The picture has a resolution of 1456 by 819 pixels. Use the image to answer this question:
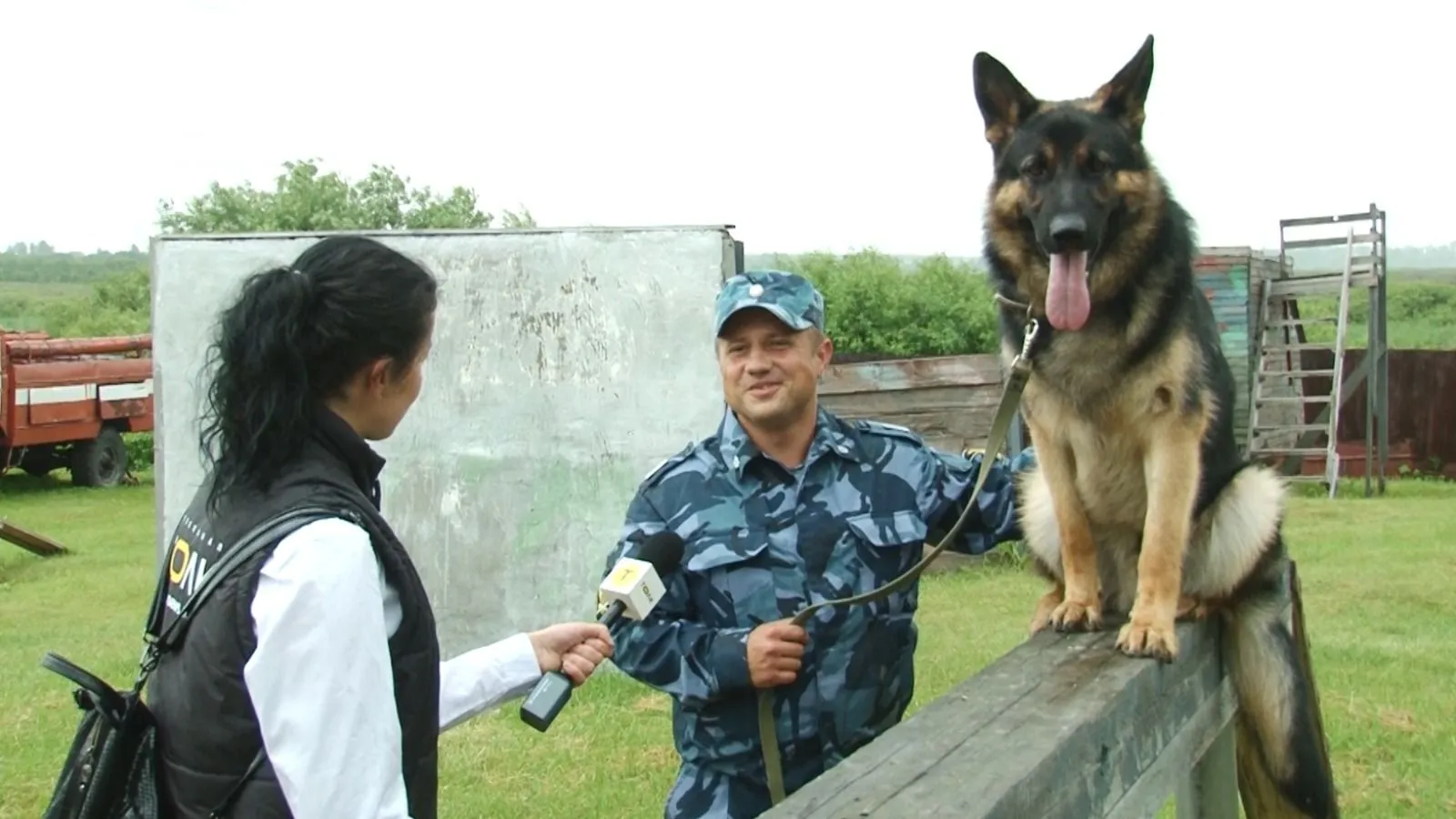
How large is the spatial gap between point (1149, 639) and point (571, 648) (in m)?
1.31

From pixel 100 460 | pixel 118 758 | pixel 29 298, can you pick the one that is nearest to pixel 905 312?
pixel 100 460

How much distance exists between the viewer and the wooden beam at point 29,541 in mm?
13242

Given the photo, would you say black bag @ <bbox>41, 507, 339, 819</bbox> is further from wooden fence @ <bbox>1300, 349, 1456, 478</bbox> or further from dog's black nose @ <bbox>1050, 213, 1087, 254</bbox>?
wooden fence @ <bbox>1300, 349, 1456, 478</bbox>

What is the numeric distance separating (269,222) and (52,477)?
13.4 m

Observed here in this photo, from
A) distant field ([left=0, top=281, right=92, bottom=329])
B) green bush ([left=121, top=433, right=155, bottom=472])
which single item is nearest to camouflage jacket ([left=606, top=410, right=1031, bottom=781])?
green bush ([left=121, top=433, right=155, bottom=472])

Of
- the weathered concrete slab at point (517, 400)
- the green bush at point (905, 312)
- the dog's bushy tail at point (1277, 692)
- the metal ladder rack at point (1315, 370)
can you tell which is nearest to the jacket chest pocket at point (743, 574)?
the dog's bushy tail at point (1277, 692)

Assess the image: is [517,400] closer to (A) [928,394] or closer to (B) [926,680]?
(B) [926,680]

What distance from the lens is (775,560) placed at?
3.10m

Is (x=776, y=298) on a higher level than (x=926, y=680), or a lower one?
higher

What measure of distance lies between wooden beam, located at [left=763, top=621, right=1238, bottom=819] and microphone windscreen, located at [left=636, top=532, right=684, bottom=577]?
0.73 m

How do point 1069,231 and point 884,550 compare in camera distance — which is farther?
point 1069,231

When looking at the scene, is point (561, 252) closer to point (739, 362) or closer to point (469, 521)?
point (469, 521)

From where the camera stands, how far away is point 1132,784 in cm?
262

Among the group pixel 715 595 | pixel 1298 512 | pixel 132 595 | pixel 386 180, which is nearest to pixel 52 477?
pixel 132 595
